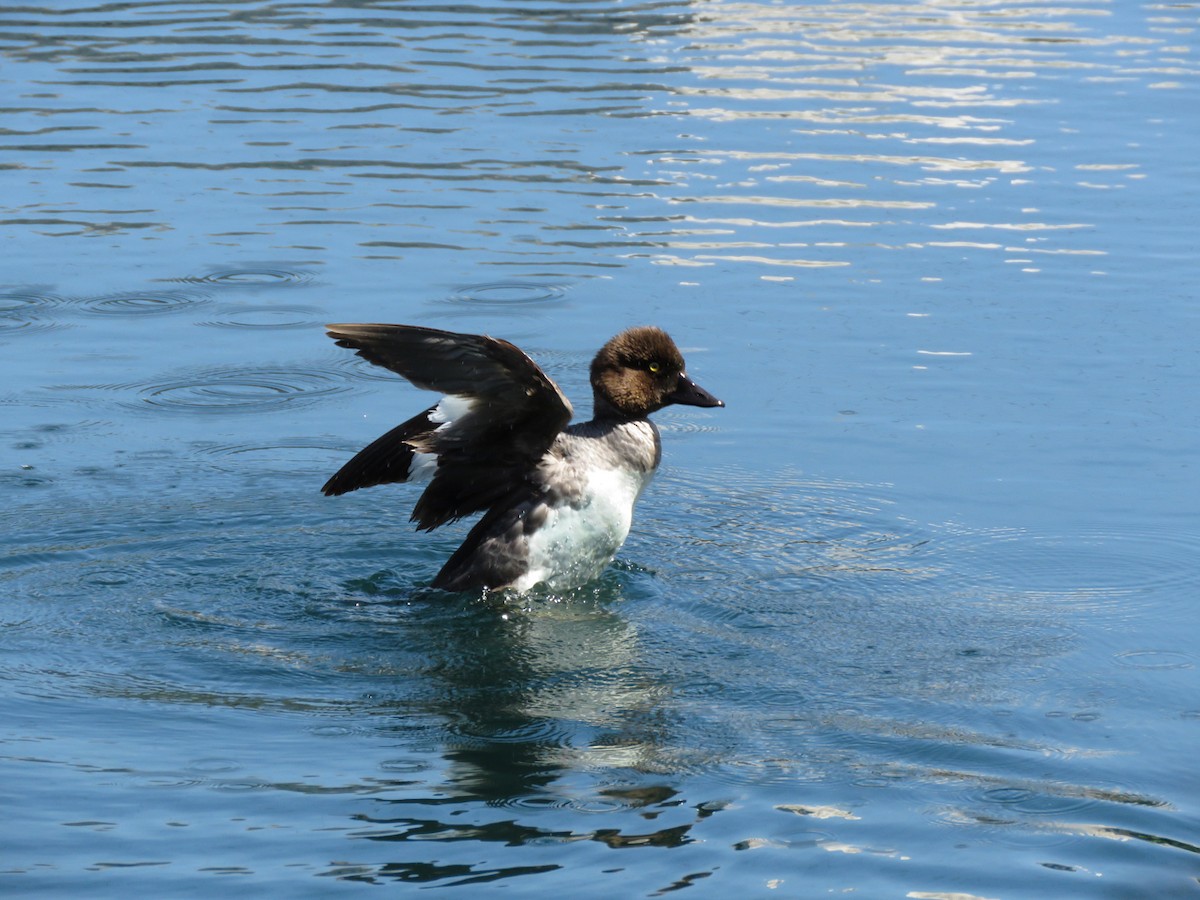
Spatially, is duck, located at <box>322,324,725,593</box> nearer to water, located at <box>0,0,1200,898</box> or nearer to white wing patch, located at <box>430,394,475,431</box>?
white wing patch, located at <box>430,394,475,431</box>

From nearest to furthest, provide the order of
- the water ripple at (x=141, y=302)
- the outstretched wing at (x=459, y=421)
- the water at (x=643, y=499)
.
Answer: the water at (x=643, y=499) < the outstretched wing at (x=459, y=421) < the water ripple at (x=141, y=302)

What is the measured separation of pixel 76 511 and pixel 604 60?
38.9 feet

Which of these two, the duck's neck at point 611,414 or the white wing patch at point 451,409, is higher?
the white wing patch at point 451,409

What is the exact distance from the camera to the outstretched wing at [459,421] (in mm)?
6852

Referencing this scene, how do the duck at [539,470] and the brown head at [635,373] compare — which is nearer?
the duck at [539,470]

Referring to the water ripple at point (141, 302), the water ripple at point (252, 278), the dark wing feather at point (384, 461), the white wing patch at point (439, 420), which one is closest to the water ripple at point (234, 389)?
the water ripple at point (141, 302)

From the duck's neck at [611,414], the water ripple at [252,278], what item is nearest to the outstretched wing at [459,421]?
the duck's neck at [611,414]

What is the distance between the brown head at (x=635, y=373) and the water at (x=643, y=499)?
714 millimetres

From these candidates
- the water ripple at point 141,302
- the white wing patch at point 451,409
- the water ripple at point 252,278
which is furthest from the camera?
the water ripple at point 252,278

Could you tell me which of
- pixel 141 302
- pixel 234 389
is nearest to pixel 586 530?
pixel 234 389

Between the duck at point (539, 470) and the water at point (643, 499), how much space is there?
219 mm

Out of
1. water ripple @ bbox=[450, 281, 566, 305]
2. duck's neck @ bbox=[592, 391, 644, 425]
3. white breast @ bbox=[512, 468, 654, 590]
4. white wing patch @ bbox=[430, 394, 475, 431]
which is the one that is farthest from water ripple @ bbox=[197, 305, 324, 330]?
white wing patch @ bbox=[430, 394, 475, 431]

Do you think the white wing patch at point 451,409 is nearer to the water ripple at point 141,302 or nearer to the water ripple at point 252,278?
the water ripple at point 141,302

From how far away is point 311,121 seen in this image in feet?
54.1
